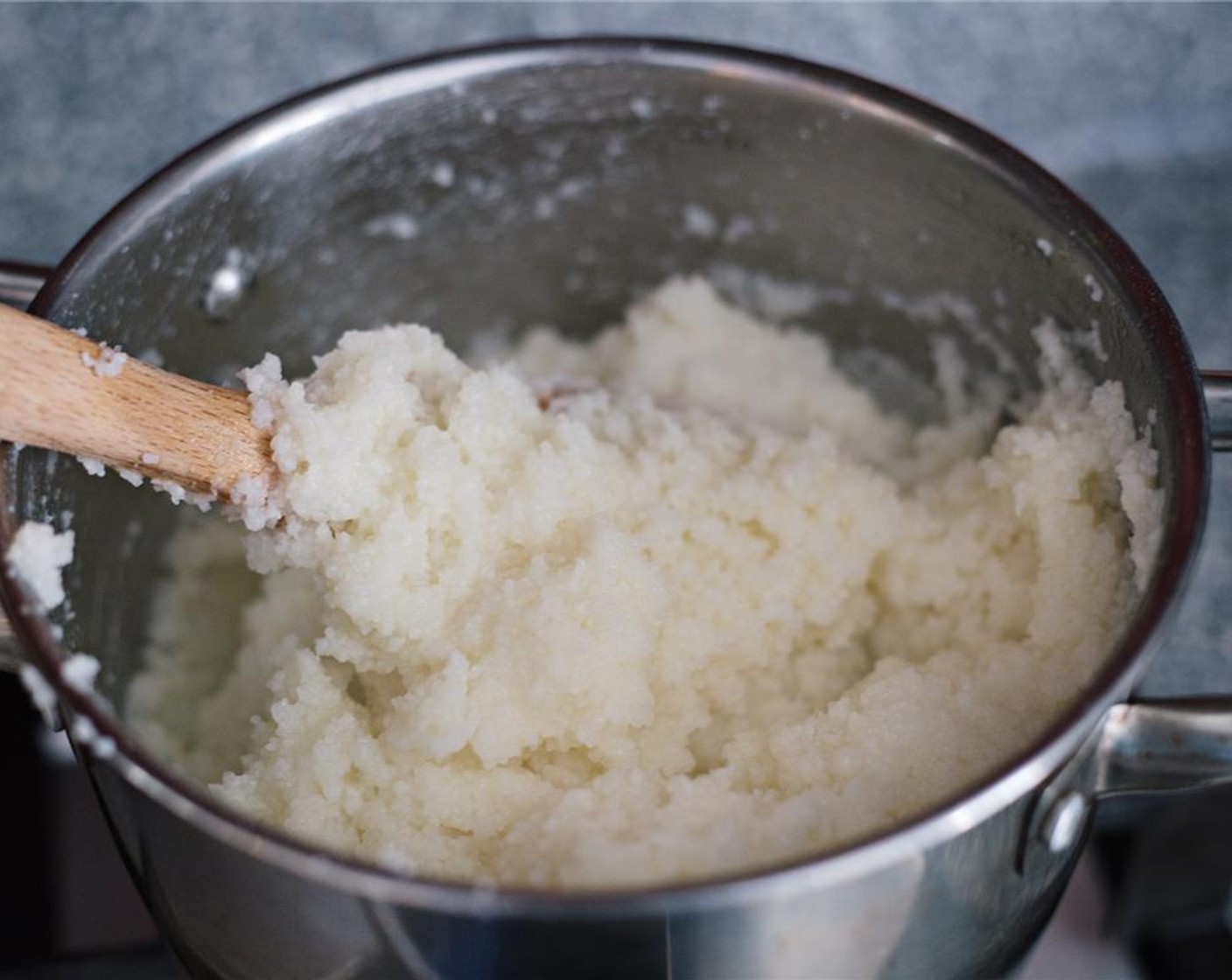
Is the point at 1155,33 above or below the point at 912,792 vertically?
above

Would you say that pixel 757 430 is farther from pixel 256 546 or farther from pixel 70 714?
pixel 70 714

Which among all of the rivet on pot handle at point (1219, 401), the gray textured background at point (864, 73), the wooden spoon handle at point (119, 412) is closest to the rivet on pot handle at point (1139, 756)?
the rivet on pot handle at point (1219, 401)

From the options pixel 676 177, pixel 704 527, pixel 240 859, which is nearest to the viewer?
pixel 240 859

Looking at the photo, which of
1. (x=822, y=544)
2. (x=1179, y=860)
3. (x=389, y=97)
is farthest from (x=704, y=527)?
(x=1179, y=860)

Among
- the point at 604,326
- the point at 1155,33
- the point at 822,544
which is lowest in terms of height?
the point at 822,544

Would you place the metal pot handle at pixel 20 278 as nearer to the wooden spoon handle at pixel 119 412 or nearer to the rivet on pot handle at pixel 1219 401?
the wooden spoon handle at pixel 119 412

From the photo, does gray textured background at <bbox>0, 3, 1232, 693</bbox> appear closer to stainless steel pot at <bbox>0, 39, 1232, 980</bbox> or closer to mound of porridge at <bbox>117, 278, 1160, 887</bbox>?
stainless steel pot at <bbox>0, 39, 1232, 980</bbox>

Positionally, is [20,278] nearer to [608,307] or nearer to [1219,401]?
[608,307]

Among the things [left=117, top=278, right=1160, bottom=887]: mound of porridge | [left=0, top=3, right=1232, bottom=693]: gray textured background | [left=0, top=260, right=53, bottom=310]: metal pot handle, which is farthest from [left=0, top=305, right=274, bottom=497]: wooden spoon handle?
[left=0, top=3, right=1232, bottom=693]: gray textured background
